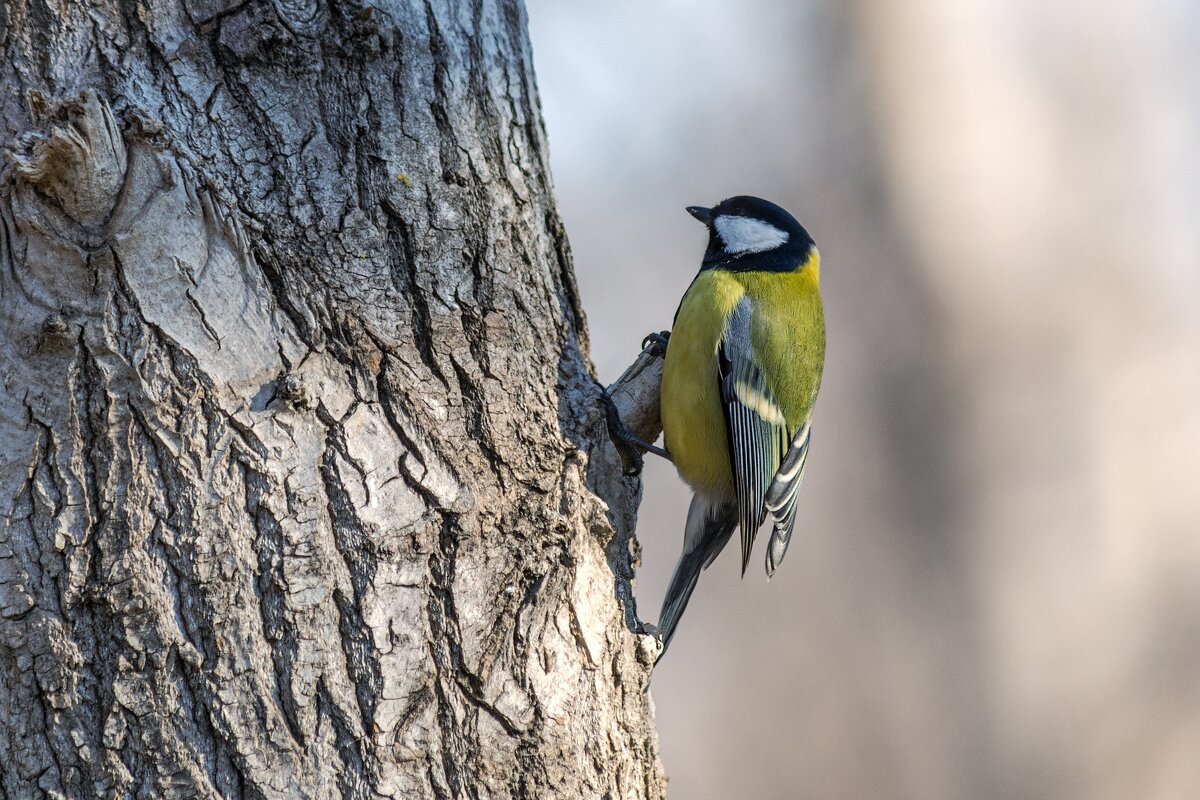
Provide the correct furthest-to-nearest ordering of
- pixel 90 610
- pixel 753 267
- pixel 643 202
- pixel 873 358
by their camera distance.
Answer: pixel 643 202, pixel 873 358, pixel 753 267, pixel 90 610

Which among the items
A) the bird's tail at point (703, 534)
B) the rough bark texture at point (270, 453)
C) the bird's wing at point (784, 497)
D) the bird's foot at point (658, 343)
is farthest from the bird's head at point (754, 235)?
the rough bark texture at point (270, 453)

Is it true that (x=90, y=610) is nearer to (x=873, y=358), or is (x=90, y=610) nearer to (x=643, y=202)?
(x=873, y=358)

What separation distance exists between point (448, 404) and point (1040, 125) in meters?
4.82

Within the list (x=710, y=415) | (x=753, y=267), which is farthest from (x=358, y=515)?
(x=753, y=267)

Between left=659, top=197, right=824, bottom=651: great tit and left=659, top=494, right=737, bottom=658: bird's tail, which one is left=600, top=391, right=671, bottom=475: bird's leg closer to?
left=659, top=197, right=824, bottom=651: great tit

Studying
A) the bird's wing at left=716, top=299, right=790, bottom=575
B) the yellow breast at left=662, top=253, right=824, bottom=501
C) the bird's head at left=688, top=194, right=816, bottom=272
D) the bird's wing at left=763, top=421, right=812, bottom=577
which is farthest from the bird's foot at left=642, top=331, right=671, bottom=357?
the bird's wing at left=763, top=421, right=812, bottom=577

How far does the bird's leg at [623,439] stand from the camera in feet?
7.38

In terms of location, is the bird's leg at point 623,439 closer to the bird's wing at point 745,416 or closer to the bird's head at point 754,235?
the bird's wing at point 745,416

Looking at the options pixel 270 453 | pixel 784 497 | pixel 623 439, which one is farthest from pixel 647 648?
pixel 784 497

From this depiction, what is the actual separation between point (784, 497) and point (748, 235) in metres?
1.06

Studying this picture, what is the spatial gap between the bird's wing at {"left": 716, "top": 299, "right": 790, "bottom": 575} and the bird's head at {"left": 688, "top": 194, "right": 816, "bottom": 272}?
0.41 m

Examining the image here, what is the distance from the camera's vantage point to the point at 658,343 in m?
3.21

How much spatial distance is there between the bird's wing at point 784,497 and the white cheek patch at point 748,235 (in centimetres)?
72

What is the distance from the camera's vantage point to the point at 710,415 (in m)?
3.17
